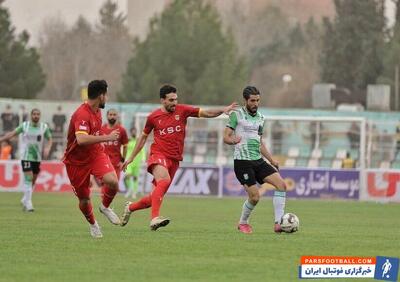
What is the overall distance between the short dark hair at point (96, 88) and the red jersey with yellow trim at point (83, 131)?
6.4 inches

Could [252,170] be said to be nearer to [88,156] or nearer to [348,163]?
[88,156]

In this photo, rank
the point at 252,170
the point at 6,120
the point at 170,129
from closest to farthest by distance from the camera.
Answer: the point at 252,170, the point at 170,129, the point at 6,120

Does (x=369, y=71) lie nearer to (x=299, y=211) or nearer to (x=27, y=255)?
(x=299, y=211)

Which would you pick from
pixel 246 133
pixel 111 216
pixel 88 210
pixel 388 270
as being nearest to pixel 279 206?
pixel 246 133

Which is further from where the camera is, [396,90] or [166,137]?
[396,90]

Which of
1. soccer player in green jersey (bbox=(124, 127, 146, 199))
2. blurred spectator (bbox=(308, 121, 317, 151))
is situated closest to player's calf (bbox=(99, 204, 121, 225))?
soccer player in green jersey (bbox=(124, 127, 146, 199))

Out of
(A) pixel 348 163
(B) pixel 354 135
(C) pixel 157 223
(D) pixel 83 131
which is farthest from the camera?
(B) pixel 354 135

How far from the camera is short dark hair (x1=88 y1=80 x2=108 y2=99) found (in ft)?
55.6

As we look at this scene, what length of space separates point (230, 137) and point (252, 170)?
73 centimetres

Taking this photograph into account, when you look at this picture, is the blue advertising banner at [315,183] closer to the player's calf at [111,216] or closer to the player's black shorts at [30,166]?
the player's black shorts at [30,166]

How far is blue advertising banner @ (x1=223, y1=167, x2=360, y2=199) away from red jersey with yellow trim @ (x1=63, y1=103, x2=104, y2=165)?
907 inches

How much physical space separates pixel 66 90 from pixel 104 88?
81683 millimetres

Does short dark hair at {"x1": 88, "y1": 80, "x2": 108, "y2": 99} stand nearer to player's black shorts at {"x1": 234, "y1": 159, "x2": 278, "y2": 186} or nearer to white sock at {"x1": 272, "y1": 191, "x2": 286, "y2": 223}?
player's black shorts at {"x1": 234, "y1": 159, "x2": 278, "y2": 186}

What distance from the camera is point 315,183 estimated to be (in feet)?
132
